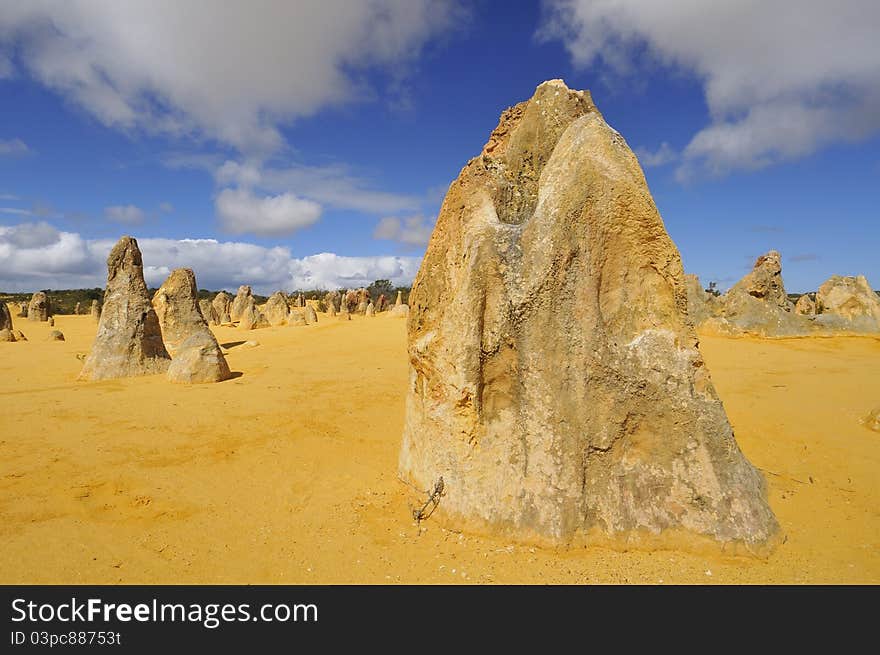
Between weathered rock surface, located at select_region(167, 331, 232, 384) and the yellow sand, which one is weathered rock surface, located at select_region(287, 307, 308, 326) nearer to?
weathered rock surface, located at select_region(167, 331, 232, 384)

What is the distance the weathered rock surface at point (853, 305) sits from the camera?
622 inches

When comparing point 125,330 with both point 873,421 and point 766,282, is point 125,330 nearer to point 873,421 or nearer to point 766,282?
point 873,421

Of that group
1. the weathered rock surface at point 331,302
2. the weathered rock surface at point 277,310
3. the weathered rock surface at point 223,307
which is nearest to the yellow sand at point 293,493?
Result: the weathered rock surface at point 277,310

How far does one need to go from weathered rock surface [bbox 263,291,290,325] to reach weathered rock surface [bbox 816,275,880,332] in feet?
75.0

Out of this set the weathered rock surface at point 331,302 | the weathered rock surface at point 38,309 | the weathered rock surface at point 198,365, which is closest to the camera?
the weathered rock surface at point 198,365

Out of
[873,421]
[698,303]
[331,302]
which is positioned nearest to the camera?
[873,421]

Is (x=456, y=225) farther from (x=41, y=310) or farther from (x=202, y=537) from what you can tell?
(x=41, y=310)

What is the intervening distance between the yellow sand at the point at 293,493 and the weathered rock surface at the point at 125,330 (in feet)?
1.60

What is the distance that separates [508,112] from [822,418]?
5647 millimetres

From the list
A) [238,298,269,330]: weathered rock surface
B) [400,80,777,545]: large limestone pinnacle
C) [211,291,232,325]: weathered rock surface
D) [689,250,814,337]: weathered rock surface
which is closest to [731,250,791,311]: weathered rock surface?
[689,250,814,337]: weathered rock surface

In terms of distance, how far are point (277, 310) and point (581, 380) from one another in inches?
999

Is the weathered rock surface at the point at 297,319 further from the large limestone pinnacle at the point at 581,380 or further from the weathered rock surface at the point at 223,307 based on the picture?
the large limestone pinnacle at the point at 581,380

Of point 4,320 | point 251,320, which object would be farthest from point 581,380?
point 4,320

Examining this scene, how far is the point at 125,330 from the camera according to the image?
9312 mm
